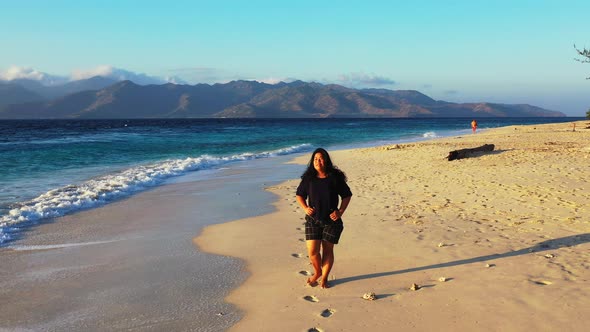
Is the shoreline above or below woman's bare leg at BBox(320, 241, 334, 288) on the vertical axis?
below

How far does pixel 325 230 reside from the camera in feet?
17.6

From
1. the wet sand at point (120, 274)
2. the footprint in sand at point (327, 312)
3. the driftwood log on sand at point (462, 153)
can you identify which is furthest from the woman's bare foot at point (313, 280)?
the driftwood log on sand at point (462, 153)

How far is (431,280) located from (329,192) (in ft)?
5.47

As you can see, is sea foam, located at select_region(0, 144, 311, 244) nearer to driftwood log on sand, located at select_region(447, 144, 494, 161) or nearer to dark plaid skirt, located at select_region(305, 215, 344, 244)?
dark plaid skirt, located at select_region(305, 215, 344, 244)

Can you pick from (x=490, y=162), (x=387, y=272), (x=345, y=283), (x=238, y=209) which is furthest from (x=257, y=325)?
(x=490, y=162)

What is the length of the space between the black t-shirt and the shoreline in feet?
3.06

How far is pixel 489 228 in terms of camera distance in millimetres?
7820

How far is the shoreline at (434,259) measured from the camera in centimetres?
452

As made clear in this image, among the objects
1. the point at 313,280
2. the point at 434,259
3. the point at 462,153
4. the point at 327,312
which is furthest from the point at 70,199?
the point at 462,153

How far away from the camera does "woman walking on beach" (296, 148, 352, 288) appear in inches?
207

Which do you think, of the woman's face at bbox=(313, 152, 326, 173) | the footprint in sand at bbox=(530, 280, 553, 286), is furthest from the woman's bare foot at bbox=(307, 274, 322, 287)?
the footprint in sand at bbox=(530, 280, 553, 286)

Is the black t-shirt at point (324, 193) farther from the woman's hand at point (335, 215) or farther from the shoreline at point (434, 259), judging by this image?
the shoreline at point (434, 259)

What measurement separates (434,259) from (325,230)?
1.90m

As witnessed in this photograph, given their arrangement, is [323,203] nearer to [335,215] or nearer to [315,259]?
[335,215]
